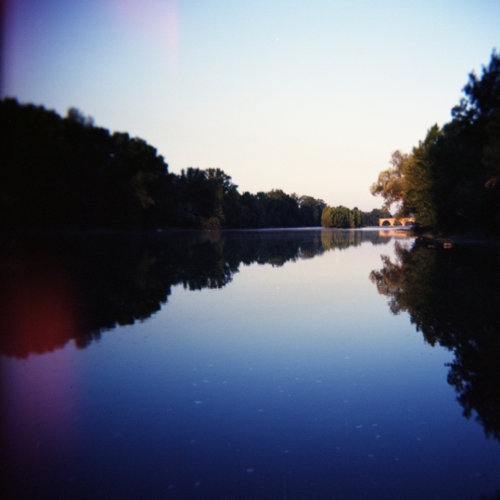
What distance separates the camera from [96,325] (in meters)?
8.32

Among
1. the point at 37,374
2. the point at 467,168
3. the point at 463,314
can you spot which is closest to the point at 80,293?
the point at 37,374

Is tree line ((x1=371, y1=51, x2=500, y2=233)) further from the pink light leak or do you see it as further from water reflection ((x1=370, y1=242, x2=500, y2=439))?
the pink light leak

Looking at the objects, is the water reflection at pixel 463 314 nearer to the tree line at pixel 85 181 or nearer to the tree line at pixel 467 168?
the tree line at pixel 467 168

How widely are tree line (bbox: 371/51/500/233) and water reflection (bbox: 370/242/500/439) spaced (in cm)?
1114

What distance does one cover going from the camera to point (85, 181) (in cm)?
5869

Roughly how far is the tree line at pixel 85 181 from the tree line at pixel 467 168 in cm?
→ 3783

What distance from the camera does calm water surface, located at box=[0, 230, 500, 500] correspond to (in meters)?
3.50

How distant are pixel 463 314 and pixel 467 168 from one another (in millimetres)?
25078

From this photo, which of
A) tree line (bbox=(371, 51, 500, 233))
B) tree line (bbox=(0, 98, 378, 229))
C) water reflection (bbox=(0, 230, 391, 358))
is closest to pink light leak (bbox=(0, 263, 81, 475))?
water reflection (bbox=(0, 230, 391, 358))

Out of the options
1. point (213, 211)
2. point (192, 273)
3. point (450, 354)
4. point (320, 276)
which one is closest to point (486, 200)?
point (320, 276)

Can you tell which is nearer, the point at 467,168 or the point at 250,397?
the point at 250,397

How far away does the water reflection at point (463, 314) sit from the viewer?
17.1 ft

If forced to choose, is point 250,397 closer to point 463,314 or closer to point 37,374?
point 37,374

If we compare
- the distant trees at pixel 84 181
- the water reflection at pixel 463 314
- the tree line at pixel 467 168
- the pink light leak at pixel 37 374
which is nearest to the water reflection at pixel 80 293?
the pink light leak at pixel 37 374
